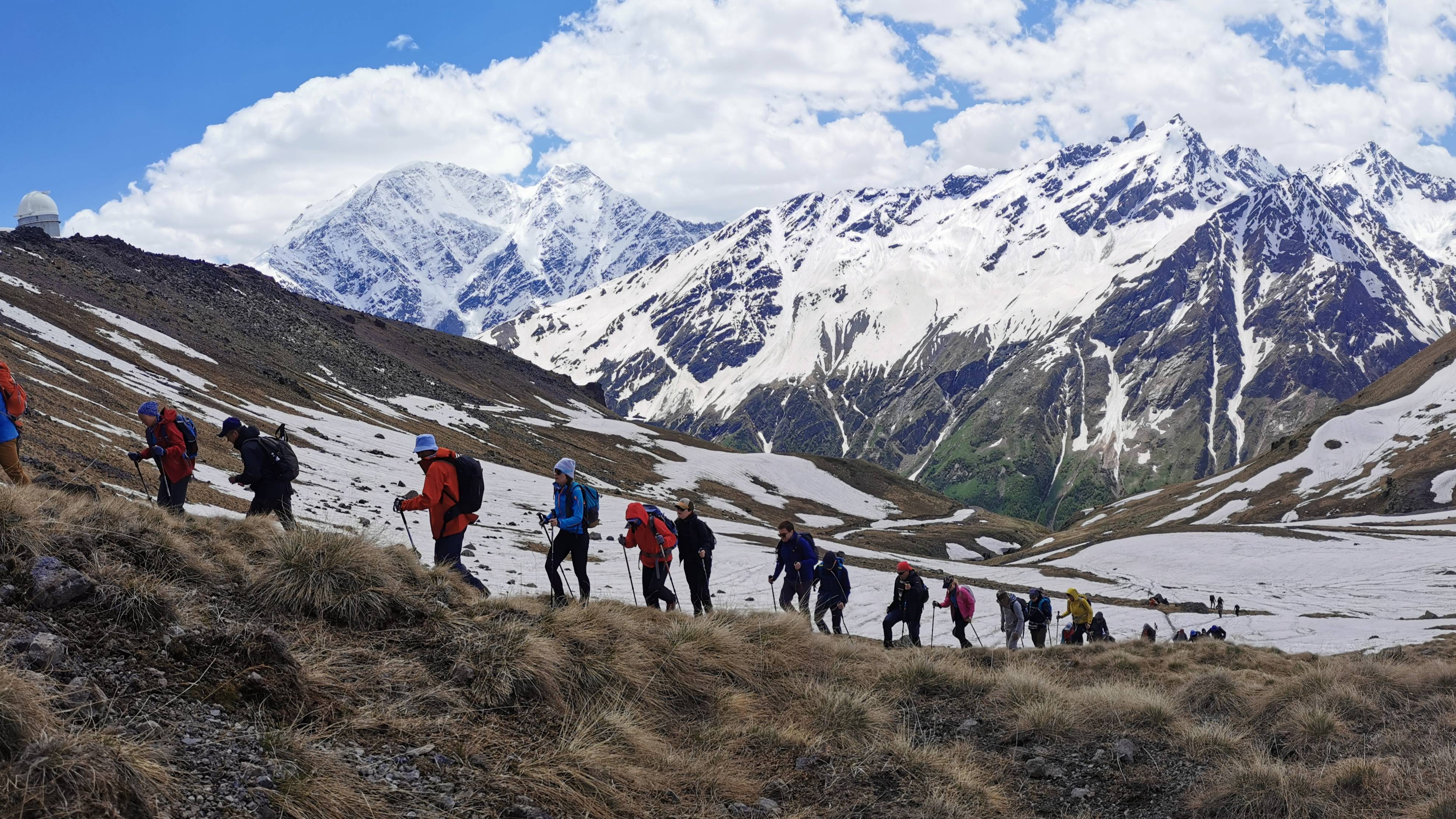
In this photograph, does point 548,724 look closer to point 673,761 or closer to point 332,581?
point 673,761

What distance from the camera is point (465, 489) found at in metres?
13.5

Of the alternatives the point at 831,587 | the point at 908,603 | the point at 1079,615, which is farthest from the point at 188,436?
the point at 1079,615

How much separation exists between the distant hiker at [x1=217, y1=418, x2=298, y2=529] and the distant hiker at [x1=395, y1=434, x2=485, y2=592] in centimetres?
279

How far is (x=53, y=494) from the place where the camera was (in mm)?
10094

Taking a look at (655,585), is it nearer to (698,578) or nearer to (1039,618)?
A: (698,578)

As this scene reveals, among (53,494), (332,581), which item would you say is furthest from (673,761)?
(53,494)

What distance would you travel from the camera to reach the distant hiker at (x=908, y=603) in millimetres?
20719

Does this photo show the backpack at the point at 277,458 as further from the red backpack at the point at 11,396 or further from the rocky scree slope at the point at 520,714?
the red backpack at the point at 11,396

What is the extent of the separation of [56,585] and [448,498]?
5.79 m

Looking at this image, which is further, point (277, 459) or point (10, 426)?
point (277, 459)

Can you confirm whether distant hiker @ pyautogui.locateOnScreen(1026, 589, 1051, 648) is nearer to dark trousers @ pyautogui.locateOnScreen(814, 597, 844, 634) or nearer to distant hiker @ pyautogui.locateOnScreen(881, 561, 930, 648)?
distant hiker @ pyautogui.locateOnScreen(881, 561, 930, 648)

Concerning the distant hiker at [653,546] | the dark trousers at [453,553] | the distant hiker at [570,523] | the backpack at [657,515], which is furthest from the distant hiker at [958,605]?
the dark trousers at [453,553]

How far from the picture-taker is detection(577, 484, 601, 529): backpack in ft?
49.3

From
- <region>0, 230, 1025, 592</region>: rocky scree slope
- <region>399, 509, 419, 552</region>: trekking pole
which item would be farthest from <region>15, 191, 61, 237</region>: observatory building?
<region>399, 509, 419, 552</region>: trekking pole
